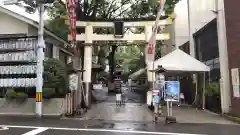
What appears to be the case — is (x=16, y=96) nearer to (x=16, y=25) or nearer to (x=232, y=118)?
(x=16, y=25)

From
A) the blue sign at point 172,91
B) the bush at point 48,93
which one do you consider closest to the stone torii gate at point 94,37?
the bush at point 48,93

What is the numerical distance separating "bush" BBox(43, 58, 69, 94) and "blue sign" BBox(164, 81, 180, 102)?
4932mm

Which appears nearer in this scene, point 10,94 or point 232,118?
point 232,118

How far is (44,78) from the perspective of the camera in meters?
14.5

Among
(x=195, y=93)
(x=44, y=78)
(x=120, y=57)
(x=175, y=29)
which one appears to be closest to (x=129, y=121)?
(x=44, y=78)

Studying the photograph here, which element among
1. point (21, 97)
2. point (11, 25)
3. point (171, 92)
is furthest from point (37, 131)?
point (11, 25)

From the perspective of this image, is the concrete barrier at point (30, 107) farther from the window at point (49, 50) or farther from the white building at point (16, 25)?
the window at point (49, 50)

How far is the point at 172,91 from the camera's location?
1309cm

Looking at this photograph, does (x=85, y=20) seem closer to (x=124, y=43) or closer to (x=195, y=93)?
(x=124, y=43)

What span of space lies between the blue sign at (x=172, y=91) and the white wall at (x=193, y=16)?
5433 mm

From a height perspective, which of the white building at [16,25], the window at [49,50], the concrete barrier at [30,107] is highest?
the white building at [16,25]

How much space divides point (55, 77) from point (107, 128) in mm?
4735

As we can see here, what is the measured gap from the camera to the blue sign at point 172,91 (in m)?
13.0

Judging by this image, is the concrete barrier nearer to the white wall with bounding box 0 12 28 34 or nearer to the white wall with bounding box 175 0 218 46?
the white wall with bounding box 0 12 28 34
